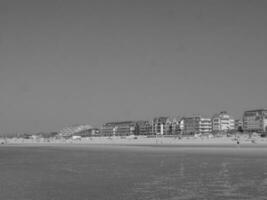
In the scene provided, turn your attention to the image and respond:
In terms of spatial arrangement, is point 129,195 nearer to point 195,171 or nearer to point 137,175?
point 137,175

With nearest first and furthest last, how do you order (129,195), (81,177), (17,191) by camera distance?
(129,195) → (17,191) → (81,177)

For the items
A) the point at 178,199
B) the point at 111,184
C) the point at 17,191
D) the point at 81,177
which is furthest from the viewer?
the point at 81,177

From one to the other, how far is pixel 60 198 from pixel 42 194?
1.60 m

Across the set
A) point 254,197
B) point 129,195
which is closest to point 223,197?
point 254,197

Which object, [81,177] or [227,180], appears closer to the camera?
[227,180]

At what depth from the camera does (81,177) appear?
27188mm

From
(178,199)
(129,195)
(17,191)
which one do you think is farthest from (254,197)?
(17,191)

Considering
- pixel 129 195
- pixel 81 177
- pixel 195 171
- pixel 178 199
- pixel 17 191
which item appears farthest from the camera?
pixel 195 171

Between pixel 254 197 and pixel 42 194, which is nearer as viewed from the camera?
pixel 254 197

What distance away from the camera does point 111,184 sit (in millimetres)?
23375

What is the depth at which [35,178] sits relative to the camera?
89.5ft

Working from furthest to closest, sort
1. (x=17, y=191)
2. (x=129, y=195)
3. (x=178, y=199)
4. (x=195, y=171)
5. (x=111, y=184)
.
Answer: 1. (x=195, y=171)
2. (x=111, y=184)
3. (x=17, y=191)
4. (x=129, y=195)
5. (x=178, y=199)

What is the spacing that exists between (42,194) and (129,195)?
A: 4081 mm

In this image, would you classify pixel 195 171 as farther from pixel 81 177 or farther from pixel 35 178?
pixel 35 178
